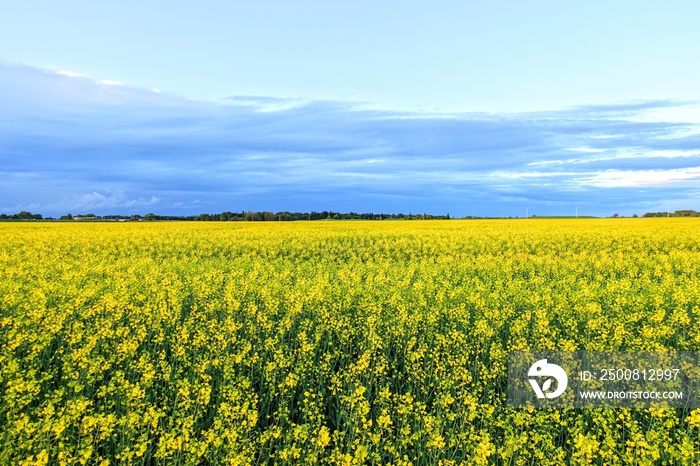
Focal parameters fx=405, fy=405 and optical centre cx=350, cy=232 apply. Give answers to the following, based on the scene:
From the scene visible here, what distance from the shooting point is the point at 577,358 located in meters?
6.33

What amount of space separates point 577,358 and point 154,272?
1036cm

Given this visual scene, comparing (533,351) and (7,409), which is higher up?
(533,351)

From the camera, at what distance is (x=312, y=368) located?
5773 millimetres

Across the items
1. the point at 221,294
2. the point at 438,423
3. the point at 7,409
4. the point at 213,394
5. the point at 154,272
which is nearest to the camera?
the point at 438,423

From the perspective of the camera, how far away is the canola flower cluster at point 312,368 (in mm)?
4191

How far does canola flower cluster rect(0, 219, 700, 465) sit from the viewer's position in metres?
4.19

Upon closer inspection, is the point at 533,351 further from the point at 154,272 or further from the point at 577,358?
the point at 154,272

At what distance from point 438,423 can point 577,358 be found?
341 cm

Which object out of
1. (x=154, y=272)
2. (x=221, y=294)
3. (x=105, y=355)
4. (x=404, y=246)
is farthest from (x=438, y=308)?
(x=404, y=246)

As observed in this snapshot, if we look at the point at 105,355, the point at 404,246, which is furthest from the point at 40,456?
the point at 404,246

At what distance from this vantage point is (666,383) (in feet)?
17.6

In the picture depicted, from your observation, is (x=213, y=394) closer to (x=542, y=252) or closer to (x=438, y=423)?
(x=438, y=423)

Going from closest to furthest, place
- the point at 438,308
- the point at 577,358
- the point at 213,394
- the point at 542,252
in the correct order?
the point at 213,394 → the point at 577,358 → the point at 438,308 → the point at 542,252

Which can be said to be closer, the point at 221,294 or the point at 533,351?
the point at 533,351
